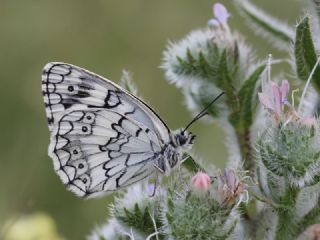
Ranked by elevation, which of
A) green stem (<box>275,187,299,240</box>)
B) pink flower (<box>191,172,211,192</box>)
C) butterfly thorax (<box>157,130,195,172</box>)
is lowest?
green stem (<box>275,187,299,240</box>)

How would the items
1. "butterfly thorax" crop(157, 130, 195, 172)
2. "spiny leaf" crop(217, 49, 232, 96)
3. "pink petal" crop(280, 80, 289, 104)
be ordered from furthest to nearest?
"spiny leaf" crop(217, 49, 232, 96)
"butterfly thorax" crop(157, 130, 195, 172)
"pink petal" crop(280, 80, 289, 104)

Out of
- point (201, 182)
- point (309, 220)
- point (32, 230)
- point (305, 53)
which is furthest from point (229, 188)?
point (32, 230)

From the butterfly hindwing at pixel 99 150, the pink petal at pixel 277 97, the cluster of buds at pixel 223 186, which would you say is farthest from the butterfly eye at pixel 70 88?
the pink petal at pixel 277 97

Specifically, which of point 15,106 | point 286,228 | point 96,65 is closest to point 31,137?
point 15,106

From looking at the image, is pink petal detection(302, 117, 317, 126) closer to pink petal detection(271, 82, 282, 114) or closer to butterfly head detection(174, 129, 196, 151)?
pink petal detection(271, 82, 282, 114)

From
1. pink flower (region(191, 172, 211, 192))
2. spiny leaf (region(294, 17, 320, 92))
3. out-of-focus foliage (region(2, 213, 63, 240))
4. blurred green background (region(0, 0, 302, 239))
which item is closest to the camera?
pink flower (region(191, 172, 211, 192))

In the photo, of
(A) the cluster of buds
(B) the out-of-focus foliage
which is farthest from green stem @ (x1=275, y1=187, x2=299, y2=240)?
(B) the out-of-focus foliage

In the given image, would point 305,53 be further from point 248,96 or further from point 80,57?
point 80,57
